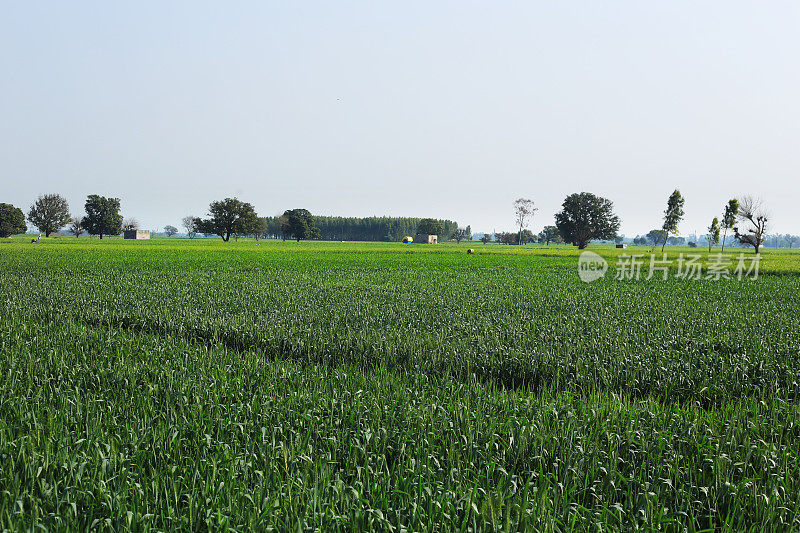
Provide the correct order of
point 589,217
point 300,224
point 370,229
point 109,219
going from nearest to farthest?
point 589,217, point 109,219, point 300,224, point 370,229

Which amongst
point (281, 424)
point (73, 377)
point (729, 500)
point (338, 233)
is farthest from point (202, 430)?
point (338, 233)

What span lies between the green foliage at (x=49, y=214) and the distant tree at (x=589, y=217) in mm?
122257

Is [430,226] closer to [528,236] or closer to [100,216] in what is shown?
[528,236]

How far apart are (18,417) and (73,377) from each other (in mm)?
1490

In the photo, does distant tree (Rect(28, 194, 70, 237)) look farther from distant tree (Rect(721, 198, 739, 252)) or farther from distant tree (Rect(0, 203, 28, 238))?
distant tree (Rect(721, 198, 739, 252))

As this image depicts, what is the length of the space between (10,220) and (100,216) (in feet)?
62.5

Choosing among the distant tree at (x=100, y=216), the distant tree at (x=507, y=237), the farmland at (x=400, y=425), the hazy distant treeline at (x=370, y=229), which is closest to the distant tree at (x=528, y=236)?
the distant tree at (x=507, y=237)

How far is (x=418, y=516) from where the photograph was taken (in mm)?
3121

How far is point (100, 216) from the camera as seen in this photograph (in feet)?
399

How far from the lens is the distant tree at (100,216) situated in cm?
12100

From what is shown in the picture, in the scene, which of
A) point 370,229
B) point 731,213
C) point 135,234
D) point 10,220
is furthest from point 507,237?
point 10,220

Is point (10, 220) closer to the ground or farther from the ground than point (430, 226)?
closer to the ground

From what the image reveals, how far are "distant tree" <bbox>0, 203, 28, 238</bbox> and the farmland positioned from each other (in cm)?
12211

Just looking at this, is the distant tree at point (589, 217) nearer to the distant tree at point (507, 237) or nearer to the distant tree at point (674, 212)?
the distant tree at point (674, 212)
